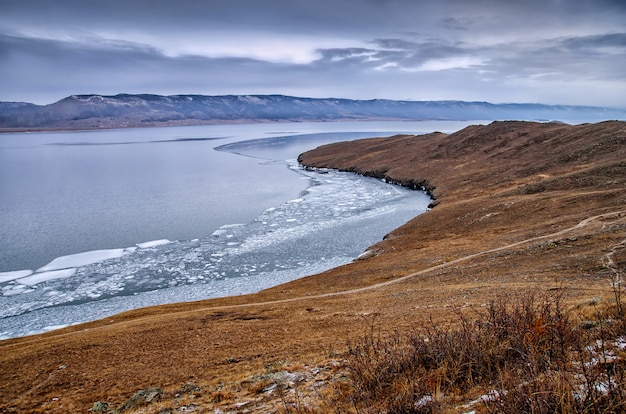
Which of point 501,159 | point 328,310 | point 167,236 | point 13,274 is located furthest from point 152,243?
point 501,159

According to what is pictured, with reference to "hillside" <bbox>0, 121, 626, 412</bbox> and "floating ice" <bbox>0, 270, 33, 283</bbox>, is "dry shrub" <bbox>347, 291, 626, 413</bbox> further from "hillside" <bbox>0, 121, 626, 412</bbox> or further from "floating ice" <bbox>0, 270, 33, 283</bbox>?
"floating ice" <bbox>0, 270, 33, 283</bbox>

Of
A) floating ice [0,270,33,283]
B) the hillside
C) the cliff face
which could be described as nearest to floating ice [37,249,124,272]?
floating ice [0,270,33,283]

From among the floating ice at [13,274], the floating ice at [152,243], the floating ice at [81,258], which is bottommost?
the floating ice at [13,274]

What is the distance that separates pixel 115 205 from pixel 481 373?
52.0 m

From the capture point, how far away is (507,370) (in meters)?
6.38

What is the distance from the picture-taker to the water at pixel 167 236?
980 inches

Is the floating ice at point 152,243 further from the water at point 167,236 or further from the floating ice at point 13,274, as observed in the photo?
the floating ice at point 13,274

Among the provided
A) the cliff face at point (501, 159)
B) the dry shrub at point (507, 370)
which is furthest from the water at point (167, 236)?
the dry shrub at point (507, 370)

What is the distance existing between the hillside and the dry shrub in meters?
2.06

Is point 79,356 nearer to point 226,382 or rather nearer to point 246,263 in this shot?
point 226,382

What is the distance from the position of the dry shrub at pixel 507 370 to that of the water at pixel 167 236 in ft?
63.7

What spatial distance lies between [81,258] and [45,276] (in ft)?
12.3

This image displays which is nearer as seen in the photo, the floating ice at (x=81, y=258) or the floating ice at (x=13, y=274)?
the floating ice at (x=13, y=274)

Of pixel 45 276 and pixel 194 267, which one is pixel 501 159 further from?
pixel 45 276
